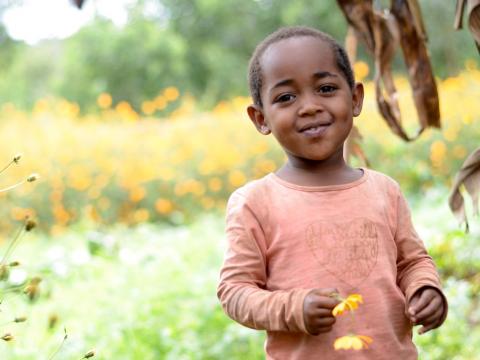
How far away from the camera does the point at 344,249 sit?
1.76m

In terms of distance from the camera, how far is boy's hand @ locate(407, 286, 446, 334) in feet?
5.64

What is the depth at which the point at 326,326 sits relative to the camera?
160 cm

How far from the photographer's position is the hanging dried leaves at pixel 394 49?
98.1 inches

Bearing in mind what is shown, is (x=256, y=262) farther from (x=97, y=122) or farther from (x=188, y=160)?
(x=97, y=122)

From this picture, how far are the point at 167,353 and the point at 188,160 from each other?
13.5 feet

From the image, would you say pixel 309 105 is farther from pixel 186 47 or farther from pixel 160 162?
pixel 186 47

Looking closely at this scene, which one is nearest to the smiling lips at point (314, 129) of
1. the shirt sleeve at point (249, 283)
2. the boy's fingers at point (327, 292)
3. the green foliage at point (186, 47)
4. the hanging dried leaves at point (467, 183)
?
the shirt sleeve at point (249, 283)

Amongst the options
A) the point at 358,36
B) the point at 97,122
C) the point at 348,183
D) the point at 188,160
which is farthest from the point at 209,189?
the point at 348,183

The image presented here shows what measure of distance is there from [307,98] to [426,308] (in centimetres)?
50

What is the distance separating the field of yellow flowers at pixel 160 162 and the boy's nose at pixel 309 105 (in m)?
4.98

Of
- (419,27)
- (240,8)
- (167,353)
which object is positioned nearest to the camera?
(419,27)

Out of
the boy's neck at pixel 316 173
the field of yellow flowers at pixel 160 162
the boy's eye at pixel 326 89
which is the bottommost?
the boy's neck at pixel 316 173

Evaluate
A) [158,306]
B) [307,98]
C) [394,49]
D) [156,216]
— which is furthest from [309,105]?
[156,216]

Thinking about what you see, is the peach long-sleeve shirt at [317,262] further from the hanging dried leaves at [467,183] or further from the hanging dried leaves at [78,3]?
the hanging dried leaves at [78,3]
